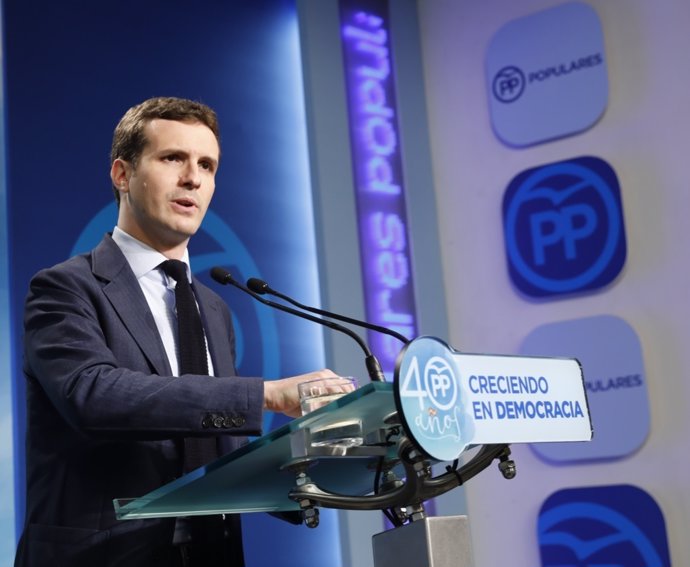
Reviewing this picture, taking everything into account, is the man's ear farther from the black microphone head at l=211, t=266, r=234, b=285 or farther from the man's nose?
the black microphone head at l=211, t=266, r=234, b=285

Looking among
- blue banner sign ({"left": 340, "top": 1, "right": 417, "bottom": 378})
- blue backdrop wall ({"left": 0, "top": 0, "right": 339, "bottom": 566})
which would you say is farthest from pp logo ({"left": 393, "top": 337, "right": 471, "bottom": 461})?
blue banner sign ({"left": 340, "top": 1, "right": 417, "bottom": 378})

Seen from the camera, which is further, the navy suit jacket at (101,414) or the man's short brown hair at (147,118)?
the man's short brown hair at (147,118)

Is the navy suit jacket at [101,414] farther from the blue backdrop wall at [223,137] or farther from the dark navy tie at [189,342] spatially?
the blue backdrop wall at [223,137]

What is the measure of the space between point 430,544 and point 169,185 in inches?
37.8

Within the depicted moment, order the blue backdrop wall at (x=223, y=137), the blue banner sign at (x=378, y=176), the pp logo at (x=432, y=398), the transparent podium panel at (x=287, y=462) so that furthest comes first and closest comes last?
the blue banner sign at (x=378, y=176) → the blue backdrop wall at (x=223, y=137) → the transparent podium panel at (x=287, y=462) → the pp logo at (x=432, y=398)

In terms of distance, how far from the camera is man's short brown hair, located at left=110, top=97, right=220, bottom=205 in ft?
6.75

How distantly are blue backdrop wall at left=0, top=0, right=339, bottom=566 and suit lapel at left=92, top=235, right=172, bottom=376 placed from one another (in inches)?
68.8

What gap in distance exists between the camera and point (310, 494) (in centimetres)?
139

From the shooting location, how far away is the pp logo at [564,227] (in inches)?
179

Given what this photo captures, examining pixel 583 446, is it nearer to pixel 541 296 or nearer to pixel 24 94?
pixel 541 296

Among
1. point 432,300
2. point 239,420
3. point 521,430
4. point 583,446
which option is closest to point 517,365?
point 521,430

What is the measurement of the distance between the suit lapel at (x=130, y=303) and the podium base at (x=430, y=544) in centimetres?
59

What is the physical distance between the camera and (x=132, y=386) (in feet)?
5.14

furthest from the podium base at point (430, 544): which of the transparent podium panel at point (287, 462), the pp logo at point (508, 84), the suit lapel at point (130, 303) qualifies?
the pp logo at point (508, 84)
